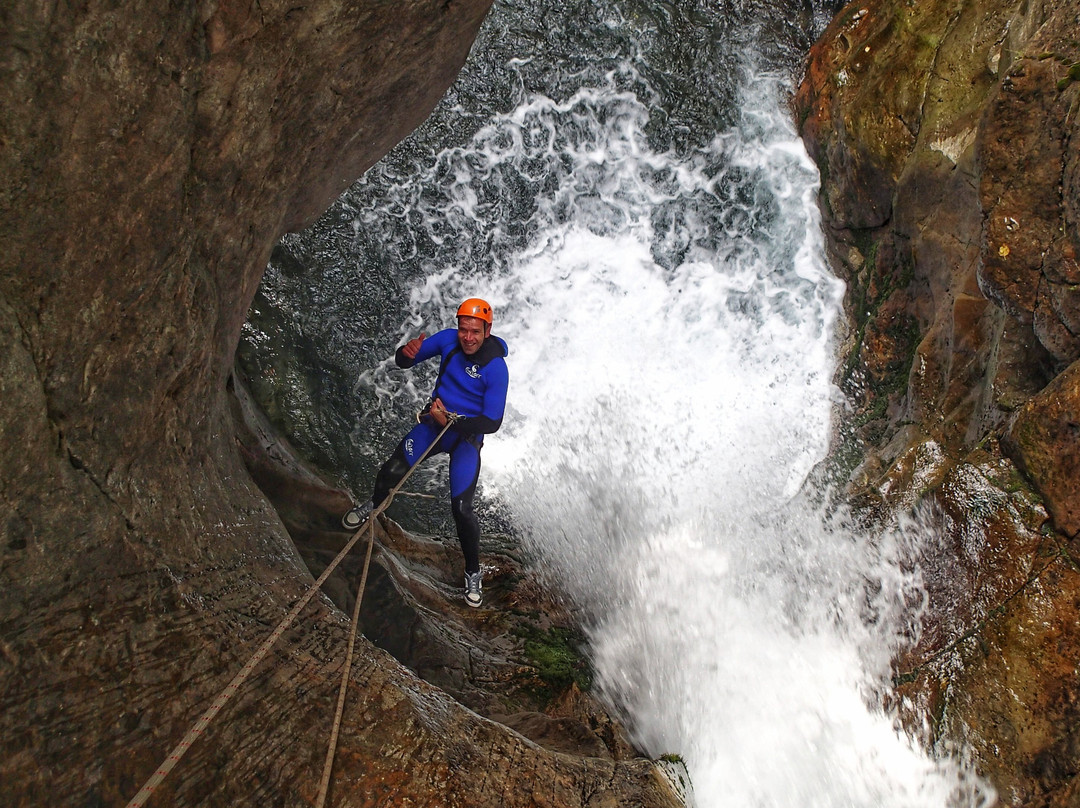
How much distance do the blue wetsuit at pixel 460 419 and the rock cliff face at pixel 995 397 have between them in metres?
3.00

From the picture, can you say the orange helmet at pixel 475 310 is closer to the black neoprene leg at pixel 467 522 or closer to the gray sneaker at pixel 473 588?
the black neoprene leg at pixel 467 522

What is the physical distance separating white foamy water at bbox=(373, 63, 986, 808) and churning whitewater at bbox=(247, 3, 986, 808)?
1.0 inches

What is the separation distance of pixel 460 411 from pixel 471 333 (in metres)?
0.68

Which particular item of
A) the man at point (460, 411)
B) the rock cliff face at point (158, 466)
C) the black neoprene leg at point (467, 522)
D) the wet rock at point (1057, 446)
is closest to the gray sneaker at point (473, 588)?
the black neoprene leg at point (467, 522)

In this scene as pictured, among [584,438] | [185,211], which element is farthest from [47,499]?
[584,438]

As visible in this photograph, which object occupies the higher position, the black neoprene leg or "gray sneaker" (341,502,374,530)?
the black neoprene leg

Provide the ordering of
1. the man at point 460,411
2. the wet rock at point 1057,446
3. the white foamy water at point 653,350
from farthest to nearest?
the white foamy water at point 653,350 → the man at point 460,411 → the wet rock at point 1057,446

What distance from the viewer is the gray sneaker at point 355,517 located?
538 cm

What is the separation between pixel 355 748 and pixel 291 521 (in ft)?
8.37

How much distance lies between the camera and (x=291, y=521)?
5.21 meters

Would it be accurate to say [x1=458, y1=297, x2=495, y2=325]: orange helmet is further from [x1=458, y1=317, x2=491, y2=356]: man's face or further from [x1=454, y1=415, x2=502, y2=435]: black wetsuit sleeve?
[x1=454, y1=415, x2=502, y2=435]: black wetsuit sleeve

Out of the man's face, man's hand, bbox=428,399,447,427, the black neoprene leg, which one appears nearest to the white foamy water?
the black neoprene leg

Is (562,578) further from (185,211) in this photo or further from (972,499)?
(185,211)

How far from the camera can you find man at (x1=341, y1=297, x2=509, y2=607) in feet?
16.5
